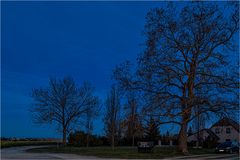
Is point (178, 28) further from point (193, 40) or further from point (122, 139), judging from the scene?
point (122, 139)

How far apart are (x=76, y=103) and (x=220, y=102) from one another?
2517 centimetres

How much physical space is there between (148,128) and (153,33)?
9099 mm

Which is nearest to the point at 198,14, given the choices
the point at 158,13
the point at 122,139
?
the point at 158,13

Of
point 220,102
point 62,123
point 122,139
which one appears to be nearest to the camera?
point 220,102

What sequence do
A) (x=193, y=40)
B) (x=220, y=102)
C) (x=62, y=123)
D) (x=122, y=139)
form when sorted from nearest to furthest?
(x=220, y=102)
(x=193, y=40)
(x=62, y=123)
(x=122, y=139)

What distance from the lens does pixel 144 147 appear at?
112 ft

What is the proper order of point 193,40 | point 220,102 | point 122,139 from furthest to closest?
point 122,139, point 193,40, point 220,102

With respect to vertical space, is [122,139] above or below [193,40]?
below

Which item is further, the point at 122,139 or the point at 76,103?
the point at 122,139

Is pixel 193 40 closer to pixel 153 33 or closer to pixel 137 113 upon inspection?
pixel 153 33

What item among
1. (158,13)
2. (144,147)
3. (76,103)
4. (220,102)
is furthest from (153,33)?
(76,103)

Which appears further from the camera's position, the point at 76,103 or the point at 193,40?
the point at 76,103

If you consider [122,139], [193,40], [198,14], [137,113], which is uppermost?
[198,14]

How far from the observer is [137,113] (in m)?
30.7
